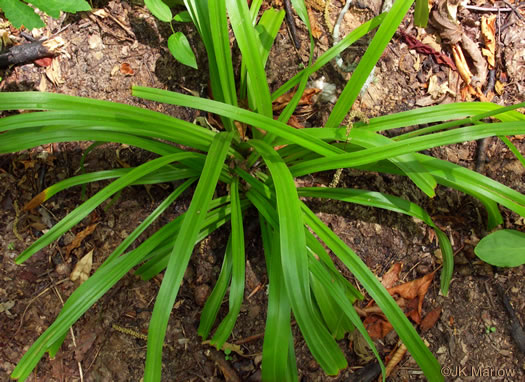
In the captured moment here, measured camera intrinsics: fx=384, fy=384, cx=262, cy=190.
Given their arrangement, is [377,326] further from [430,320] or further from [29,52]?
[29,52]

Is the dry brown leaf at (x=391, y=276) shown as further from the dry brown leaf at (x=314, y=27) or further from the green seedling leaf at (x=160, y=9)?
the green seedling leaf at (x=160, y=9)

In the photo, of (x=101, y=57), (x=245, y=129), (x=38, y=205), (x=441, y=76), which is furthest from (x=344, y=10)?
(x=38, y=205)

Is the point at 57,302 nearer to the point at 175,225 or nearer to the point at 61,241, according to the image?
the point at 61,241

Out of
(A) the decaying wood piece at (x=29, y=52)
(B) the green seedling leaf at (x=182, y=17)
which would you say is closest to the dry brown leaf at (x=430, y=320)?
(B) the green seedling leaf at (x=182, y=17)

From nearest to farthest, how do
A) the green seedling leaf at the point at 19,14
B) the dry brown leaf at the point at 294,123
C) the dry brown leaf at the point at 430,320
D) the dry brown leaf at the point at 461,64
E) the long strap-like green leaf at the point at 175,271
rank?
the long strap-like green leaf at the point at 175,271 < the green seedling leaf at the point at 19,14 < the dry brown leaf at the point at 430,320 < the dry brown leaf at the point at 294,123 < the dry brown leaf at the point at 461,64

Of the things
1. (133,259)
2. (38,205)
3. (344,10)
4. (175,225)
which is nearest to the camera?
(133,259)

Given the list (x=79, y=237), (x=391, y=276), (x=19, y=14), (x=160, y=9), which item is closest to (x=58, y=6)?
(x=19, y=14)

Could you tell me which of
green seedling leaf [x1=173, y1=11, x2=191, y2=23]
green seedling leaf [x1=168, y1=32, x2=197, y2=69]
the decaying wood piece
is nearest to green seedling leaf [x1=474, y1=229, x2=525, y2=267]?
green seedling leaf [x1=168, y1=32, x2=197, y2=69]
